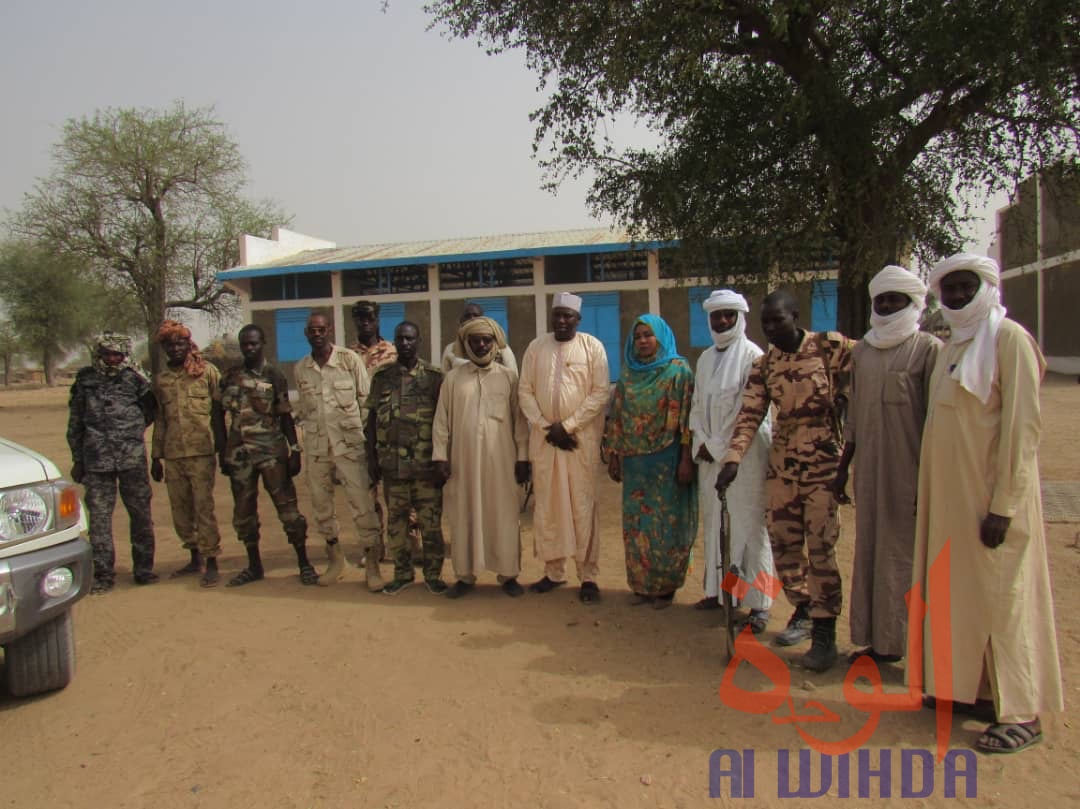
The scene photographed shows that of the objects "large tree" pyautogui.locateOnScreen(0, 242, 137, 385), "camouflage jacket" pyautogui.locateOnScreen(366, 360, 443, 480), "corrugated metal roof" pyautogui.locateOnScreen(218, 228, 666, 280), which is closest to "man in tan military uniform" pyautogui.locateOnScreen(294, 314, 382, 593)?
"camouflage jacket" pyautogui.locateOnScreen(366, 360, 443, 480)

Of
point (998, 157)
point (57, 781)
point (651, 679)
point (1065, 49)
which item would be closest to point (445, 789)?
point (651, 679)

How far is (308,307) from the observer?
1823 cm

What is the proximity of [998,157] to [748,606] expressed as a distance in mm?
6188

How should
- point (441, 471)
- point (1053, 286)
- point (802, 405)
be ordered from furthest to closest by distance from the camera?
1. point (1053, 286)
2. point (441, 471)
3. point (802, 405)

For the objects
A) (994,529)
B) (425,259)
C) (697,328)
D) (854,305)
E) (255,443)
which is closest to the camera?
(994,529)

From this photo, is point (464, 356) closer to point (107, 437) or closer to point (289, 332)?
point (107, 437)

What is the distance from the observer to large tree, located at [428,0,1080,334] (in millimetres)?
6324

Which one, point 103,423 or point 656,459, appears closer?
point 656,459

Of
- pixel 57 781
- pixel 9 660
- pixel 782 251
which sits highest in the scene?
pixel 782 251

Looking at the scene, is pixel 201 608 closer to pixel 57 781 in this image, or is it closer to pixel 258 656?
pixel 258 656

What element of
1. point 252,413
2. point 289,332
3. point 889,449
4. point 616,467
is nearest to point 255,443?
point 252,413

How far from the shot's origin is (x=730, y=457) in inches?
153

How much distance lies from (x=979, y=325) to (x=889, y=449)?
0.68 metres

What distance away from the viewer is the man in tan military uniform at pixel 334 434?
17.3 ft
